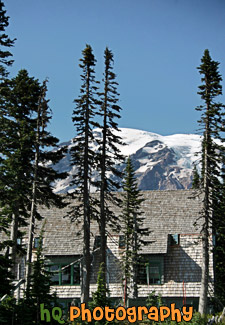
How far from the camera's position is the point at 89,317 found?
20547 mm

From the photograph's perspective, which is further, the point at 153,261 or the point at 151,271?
the point at 151,271

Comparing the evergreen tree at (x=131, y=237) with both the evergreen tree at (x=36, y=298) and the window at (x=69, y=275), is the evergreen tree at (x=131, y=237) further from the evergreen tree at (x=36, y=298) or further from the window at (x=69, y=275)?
the evergreen tree at (x=36, y=298)

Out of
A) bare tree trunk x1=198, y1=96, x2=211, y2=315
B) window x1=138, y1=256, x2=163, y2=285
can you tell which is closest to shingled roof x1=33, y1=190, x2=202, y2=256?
window x1=138, y1=256, x2=163, y2=285

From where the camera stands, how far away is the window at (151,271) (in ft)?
131

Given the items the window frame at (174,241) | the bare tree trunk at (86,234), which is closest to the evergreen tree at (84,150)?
the bare tree trunk at (86,234)

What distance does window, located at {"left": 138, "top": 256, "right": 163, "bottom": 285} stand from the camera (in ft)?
131

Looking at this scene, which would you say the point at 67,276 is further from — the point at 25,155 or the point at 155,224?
the point at 25,155

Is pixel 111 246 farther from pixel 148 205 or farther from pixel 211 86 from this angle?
pixel 211 86

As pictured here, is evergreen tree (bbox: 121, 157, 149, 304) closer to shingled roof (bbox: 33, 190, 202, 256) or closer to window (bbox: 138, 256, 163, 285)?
window (bbox: 138, 256, 163, 285)

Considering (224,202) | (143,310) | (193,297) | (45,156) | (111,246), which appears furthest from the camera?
(224,202)

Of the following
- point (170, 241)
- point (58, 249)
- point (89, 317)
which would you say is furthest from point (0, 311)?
point (170, 241)

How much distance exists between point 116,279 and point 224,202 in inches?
675

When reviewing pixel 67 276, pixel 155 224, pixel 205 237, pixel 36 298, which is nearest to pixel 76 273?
pixel 67 276

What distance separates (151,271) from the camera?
40344mm
